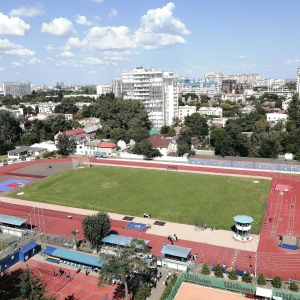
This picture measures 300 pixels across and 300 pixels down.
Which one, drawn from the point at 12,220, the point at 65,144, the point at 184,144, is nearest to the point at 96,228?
the point at 12,220

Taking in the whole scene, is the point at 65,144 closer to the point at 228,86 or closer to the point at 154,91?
the point at 154,91

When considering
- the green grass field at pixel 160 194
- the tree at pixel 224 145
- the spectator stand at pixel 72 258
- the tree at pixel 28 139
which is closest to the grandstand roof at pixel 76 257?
the spectator stand at pixel 72 258

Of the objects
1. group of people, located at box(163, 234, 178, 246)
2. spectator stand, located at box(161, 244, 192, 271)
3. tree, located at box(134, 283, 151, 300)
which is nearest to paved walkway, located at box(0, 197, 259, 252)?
group of people, located at box(163, 234, 178, 246)

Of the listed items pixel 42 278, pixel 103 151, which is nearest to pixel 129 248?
pixel 42 278

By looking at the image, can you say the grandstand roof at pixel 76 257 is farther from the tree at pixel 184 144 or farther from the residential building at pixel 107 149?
the residential building at pixel 107 149

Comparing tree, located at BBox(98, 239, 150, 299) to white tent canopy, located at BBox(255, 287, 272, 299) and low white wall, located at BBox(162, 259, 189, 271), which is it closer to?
low white wall, located at BBox(162, 259, 189, 271)
